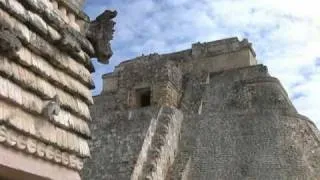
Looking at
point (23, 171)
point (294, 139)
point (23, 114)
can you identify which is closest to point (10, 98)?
point (23, 114)

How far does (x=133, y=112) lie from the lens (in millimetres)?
16812

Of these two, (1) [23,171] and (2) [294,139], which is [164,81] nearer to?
(2) [294,139]

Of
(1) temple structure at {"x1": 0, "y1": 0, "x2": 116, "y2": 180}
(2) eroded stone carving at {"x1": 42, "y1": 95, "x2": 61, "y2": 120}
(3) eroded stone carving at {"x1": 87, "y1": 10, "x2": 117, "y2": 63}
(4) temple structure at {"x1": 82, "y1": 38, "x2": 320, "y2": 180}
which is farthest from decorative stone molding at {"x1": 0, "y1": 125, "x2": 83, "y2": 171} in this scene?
(4) temple structure at {"x1": 82, "y1": 38, "x2": 320, "y2": 180}

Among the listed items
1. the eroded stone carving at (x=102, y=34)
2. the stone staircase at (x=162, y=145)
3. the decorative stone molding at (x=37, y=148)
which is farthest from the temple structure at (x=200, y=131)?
the decorative stone molding at (x=37, y=148)

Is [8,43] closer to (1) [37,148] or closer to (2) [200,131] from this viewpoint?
(1) [37,148]

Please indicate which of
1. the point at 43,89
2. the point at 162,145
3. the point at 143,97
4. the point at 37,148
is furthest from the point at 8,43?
the point at 143,97

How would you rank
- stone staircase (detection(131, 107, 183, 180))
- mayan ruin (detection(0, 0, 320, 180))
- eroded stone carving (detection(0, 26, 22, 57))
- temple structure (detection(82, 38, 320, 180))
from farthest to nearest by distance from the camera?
temple structure (detection(82, 38, 320, 180)) → stone staircase (detection(131, 107, 183, 180)) → mayan ruin (detection(0, 0, 320, 180)) → eroded stone carving (detection(0, 26, 22, 57))

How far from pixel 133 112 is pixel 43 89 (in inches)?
523

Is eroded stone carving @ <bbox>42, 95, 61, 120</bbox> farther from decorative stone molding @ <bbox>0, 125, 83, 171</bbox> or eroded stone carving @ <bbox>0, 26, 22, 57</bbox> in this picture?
eroded stone carving @ <bbox>0, 26, 22, 57</bbox>

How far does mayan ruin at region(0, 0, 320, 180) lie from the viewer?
133 inches

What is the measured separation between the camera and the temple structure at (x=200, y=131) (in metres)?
14.4

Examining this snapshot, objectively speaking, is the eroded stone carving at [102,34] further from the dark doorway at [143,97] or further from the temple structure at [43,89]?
the dark doorway at [143,97]

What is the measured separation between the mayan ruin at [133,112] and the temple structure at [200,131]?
4cm

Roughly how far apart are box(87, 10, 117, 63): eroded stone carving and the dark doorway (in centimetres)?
1405
